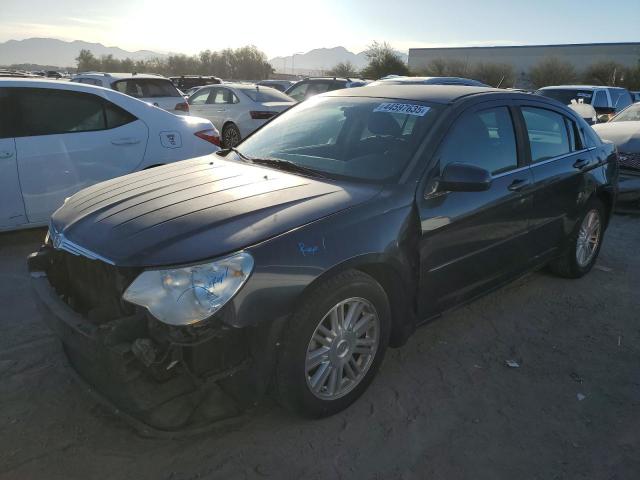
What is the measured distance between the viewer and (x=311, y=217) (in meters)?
2.66

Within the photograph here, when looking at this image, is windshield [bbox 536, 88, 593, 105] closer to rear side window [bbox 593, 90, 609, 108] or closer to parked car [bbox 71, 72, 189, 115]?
rear side window [bbox 593, 90, 609, 108]

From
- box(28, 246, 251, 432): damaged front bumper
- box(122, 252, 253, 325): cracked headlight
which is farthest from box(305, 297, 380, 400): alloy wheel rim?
box(122, 252, 253, 325): cracked headlight

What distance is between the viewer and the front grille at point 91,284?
2.49m

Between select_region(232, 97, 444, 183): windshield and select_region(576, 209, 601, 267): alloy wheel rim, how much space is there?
7.52 feet

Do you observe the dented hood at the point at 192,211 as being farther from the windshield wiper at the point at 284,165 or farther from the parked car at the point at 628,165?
the parked car at the point at 628,165

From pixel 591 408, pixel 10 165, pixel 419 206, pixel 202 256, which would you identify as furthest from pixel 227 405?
pixel 10 165

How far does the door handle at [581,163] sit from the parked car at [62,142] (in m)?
4.03

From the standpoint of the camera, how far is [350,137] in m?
3.55

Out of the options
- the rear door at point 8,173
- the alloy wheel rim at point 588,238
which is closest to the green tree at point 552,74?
the alloy wheel rim at point 588,238

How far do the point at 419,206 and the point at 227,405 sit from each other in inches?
58.1

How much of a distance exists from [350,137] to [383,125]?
0.23 m

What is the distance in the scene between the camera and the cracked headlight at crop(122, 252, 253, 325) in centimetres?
231

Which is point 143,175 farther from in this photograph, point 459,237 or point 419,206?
point 459,237

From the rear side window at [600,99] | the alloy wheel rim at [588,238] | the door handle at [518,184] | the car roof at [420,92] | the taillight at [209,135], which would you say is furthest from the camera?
the rear side window at [600,99]
